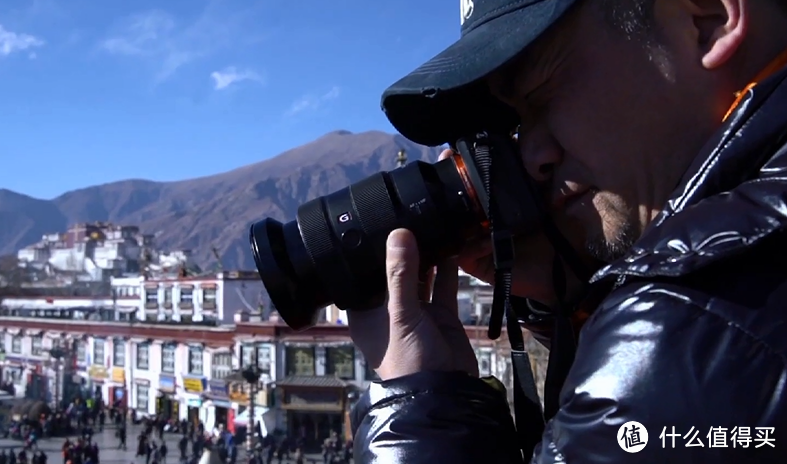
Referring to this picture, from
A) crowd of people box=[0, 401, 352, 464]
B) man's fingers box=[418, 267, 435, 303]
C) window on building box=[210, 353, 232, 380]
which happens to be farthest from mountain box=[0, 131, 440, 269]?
man's fingers box=[418, 267, 435, 303]

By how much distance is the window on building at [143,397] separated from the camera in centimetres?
1775

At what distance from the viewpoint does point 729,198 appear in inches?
19.4

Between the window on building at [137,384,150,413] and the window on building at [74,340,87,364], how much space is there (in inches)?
83.5

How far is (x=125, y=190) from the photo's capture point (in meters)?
152

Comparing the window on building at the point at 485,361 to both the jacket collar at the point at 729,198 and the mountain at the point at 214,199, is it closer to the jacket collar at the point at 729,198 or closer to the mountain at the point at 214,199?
the jacket collar at the point at 729,198

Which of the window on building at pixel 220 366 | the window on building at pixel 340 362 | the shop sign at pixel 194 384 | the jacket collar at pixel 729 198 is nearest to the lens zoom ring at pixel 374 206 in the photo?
the jacket collar at pixel 729 198

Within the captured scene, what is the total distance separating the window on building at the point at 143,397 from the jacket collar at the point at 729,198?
1859 cm

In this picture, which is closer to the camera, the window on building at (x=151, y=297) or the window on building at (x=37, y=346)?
the window on building at (x=37, y=346)

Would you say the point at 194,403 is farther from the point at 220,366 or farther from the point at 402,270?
the point at 402,270

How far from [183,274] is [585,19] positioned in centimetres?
2072

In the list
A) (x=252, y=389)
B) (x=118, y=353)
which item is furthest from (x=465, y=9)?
(x=118, y=353)

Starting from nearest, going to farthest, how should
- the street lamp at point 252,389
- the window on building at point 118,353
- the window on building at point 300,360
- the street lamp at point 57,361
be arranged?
the street lamp at point 252,389
the window on building at point 300,360
the window on building at point 118,353
the street lamp at point 57,361

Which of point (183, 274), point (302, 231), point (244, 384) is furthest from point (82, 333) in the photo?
point (302, 231)

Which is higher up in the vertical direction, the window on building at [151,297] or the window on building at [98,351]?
the window on building at [151,297]
